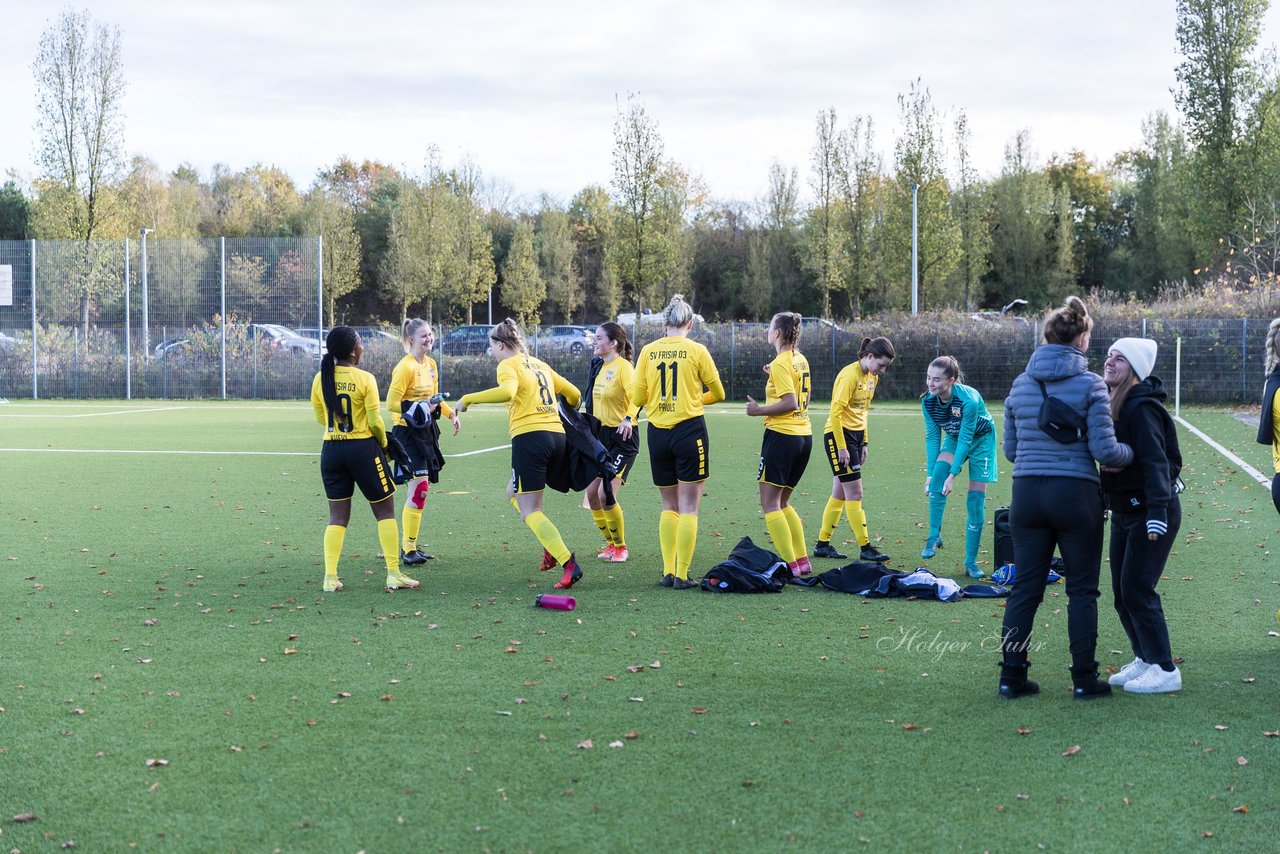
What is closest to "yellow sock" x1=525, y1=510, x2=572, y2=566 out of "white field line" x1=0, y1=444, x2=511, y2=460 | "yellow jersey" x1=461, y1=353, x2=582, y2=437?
"yellow jersey" x1=461, y1=353, x2=582, y2=437

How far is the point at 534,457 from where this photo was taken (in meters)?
7.65

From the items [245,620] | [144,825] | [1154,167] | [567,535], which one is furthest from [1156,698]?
[1154,167]

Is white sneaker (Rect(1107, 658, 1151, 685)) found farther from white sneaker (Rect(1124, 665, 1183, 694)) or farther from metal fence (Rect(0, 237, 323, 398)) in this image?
metal fence (Rect(0, 237, 323, 398))

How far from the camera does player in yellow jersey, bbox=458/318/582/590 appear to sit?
764 cm

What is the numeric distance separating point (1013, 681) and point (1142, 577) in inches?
29.8

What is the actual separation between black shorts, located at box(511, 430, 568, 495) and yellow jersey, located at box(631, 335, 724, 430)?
2.31ft

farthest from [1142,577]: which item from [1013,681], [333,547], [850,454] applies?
[333,547]

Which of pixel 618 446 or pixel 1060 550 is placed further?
pixel 618 446

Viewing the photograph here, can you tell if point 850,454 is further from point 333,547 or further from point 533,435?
point 333,547

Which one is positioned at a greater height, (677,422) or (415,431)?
(677,422)

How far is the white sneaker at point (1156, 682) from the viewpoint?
5.25m

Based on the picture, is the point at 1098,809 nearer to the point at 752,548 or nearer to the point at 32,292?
the point at 752,548

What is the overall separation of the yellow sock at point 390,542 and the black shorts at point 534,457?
928mm

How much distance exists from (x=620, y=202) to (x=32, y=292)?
1826cm
